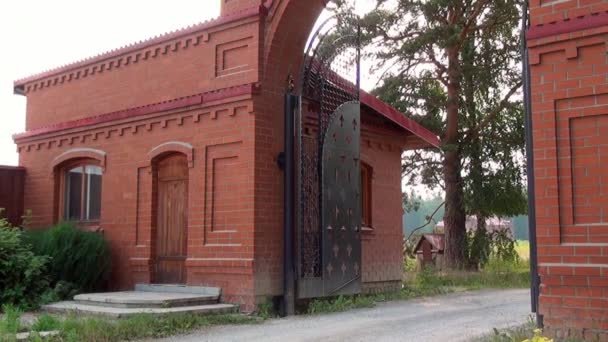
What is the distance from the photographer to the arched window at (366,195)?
47.5 feet

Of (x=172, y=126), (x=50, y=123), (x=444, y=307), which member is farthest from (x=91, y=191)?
(x=444, y=307)

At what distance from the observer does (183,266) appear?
12242 mm

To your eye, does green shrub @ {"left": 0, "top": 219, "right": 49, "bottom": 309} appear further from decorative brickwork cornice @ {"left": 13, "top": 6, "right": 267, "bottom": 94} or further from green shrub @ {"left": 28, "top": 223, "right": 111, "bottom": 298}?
decorative brickwork cornice @ {"left": 13, "top": 6, "right": 267, "bottom": 94}

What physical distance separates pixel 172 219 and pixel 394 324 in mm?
4805

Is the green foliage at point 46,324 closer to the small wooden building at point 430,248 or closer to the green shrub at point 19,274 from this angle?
the green shrub at point 19,274

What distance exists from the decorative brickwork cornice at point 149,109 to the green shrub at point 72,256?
2.31 metres

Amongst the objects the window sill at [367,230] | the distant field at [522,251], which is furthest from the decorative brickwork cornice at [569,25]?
the distant field at [522,251]

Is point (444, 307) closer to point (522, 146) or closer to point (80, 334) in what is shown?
point (80, 334)

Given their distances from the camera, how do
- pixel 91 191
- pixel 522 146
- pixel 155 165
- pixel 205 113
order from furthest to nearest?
pixel 522 146
pixel 91 191
pixel 155 165
pixel 205 113

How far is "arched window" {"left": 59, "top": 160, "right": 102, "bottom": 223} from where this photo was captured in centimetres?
1418

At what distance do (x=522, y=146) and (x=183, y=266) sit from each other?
11853 millimetres

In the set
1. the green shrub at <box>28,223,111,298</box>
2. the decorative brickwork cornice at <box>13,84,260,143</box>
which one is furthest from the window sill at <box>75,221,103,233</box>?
the decorative brickwork cornice at <box>13,84,260,143</box>

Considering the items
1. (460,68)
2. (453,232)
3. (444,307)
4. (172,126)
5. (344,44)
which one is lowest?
(444,307)

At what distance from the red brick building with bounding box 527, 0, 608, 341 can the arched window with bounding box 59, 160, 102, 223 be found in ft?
31.4
